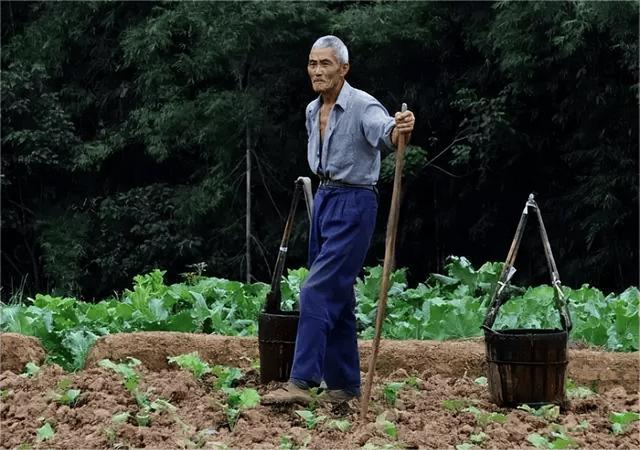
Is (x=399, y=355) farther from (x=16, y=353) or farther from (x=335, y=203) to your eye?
(x=16, y=353)

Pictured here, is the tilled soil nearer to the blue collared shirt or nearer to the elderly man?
the elderly man

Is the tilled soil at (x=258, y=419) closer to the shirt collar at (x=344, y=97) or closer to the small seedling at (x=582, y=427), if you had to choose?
the small seedling at (x=582, y=427)

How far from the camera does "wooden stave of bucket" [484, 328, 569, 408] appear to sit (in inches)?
220

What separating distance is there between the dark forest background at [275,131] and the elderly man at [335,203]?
11.4 m

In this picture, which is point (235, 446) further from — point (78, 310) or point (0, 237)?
point (0, 237)

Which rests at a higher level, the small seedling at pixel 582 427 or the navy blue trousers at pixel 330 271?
the navy blue trousers at pixel 330 271

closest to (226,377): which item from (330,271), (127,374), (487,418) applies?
(127,374)

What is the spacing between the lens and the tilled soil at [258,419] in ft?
15.8

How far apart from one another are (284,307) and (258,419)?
3.25m

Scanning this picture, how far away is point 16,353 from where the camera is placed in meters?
6.95

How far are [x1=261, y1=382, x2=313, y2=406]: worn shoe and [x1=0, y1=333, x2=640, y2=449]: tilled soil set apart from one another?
0.04 meters

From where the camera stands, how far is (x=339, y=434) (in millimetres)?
4961

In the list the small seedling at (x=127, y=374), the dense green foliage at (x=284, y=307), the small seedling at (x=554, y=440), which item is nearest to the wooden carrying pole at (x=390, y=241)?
the small seedling at (x=554, y=440)

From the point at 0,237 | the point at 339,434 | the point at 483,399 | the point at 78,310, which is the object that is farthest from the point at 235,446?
the point at 0,237
